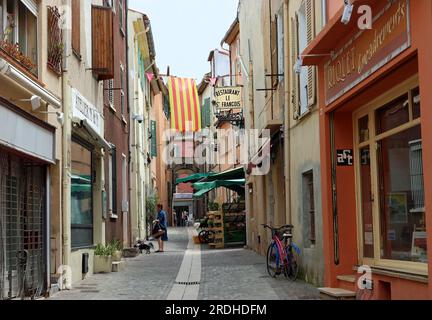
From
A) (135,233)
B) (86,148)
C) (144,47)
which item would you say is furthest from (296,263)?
(144,47)

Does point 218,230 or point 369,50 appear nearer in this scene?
point 369,50

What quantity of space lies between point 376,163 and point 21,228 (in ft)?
17.3

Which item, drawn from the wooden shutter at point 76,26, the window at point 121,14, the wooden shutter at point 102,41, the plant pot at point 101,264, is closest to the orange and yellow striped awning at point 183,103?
the window at point 121,14

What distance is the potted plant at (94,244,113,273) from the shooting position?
14.7 meters

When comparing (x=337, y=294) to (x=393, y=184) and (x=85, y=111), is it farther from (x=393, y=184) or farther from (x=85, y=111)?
(x=85, y=111)

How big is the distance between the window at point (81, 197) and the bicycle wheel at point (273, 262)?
375cm

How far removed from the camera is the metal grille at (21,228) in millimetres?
9344

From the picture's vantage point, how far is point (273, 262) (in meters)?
13.5

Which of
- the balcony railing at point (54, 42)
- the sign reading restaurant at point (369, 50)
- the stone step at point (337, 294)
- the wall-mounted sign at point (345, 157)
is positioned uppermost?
the balcony railing at point (54, 42)

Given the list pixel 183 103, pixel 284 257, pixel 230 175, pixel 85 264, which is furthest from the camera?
pixel 183 103

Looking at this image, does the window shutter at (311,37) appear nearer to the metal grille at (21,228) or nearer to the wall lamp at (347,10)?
the wall lamp at (347,10)

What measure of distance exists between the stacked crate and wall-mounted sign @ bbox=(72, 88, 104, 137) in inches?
389

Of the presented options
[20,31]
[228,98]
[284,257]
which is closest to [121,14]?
[228,98]

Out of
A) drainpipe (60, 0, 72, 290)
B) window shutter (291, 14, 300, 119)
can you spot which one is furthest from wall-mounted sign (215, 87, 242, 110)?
drainpipe (60, 0, 72, 290)
